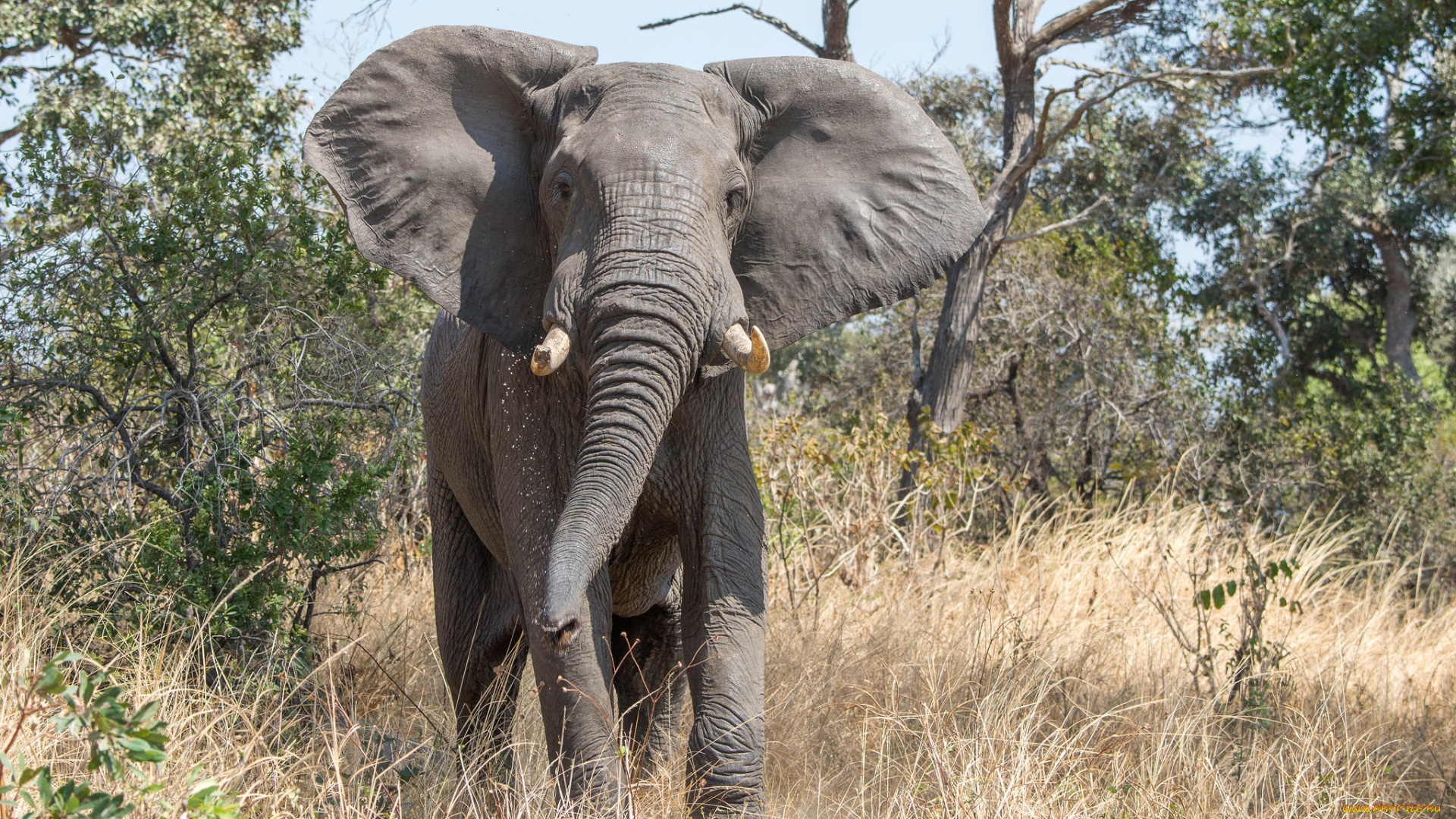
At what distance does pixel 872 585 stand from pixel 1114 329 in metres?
3.98

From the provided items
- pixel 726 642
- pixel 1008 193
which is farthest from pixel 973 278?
pixel 726 642

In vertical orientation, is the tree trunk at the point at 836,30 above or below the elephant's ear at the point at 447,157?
above

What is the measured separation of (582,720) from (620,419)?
880mm

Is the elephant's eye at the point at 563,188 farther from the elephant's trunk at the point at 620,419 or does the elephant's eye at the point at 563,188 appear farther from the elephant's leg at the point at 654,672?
the elephant's leg at the point at 654,672

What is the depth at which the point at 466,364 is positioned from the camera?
4.23 m

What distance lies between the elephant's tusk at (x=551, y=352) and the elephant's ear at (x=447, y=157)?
57 centimetres

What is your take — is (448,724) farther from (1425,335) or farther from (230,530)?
(1425,335)

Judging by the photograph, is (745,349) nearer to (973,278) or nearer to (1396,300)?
(973,278)

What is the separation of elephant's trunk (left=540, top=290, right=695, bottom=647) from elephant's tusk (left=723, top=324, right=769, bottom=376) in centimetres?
11

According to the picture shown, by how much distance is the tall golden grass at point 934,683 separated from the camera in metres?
3.72

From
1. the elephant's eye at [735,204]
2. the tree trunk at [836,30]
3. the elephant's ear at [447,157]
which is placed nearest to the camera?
the elephant's eye at [735,204]

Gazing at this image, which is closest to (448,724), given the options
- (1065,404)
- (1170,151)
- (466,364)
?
(466,364)

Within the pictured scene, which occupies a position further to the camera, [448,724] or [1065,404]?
[1065,404]

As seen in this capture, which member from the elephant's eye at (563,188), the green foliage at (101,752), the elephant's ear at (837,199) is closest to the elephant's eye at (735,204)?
the elephant's ear at (837,199)
